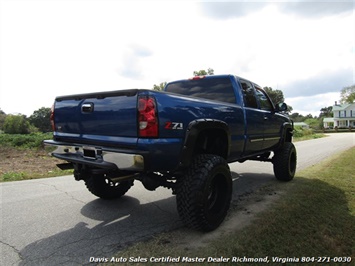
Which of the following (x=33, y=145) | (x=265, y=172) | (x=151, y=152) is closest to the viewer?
(x=151, y=152)

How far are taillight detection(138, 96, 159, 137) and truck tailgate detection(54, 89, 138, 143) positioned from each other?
3.4 inches

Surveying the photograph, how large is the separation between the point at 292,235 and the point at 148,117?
217cm

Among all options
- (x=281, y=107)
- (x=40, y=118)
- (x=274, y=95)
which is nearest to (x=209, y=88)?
(x=281, y=107)

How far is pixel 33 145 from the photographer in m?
16.2

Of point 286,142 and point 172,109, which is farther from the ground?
point 172,109

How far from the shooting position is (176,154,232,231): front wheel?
3074 millimetres

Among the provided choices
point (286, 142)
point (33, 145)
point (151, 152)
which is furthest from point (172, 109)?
point (33, 145)

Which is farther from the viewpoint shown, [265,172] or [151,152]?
[265,172]

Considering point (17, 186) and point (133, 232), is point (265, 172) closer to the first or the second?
point (133, 232)

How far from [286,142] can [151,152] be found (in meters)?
4.65

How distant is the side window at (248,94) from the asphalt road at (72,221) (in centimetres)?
168

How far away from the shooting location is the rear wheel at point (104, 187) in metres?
4.28

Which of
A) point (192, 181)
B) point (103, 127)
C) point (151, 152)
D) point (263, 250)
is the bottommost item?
point (263, 250)

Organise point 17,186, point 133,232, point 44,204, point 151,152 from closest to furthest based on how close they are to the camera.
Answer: point 151,152 → point 133,232 → point 44,204 → point 17,186
